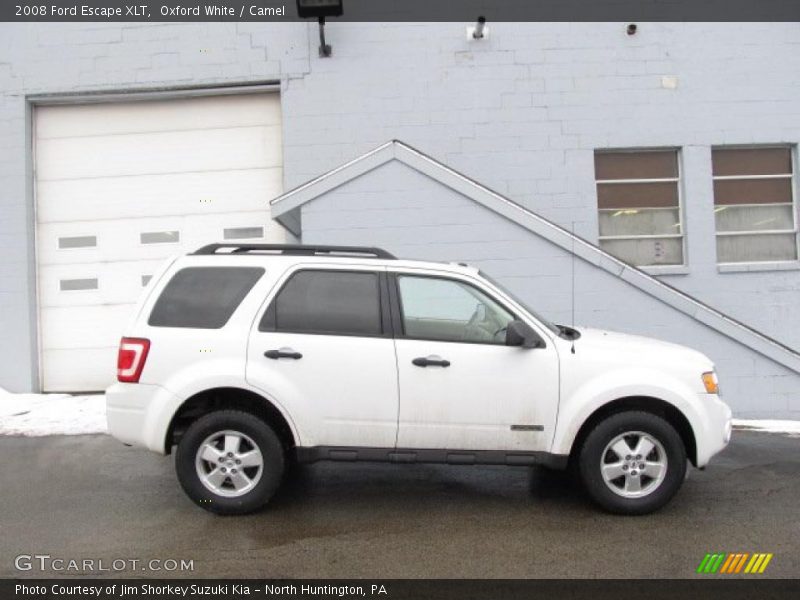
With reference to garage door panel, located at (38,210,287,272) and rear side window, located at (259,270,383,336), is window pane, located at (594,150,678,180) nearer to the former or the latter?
garage door panel, located at (38,210,287,272)

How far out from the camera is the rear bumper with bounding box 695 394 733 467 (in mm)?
4824

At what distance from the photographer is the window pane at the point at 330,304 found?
4902 mm

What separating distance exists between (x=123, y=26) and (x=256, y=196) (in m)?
3.24

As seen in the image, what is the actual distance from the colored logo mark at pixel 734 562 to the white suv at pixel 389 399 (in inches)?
25.2

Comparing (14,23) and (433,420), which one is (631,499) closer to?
(433,420)

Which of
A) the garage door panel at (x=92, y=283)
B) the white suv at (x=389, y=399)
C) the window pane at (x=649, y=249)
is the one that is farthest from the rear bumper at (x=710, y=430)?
the garage door panel at (x=92, y=283)

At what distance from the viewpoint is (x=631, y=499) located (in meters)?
4.81

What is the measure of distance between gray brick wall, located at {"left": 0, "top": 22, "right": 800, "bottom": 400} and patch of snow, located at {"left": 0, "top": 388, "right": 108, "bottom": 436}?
64 centimetres

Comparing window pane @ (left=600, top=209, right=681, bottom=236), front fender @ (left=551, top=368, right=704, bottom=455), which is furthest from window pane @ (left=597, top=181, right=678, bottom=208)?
front fender @ (left=551, top=368, right=704, bottom=455)

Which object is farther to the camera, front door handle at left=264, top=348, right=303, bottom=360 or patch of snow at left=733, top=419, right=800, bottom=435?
patch of snow at left=733, top=419, right=800, bottom=435
